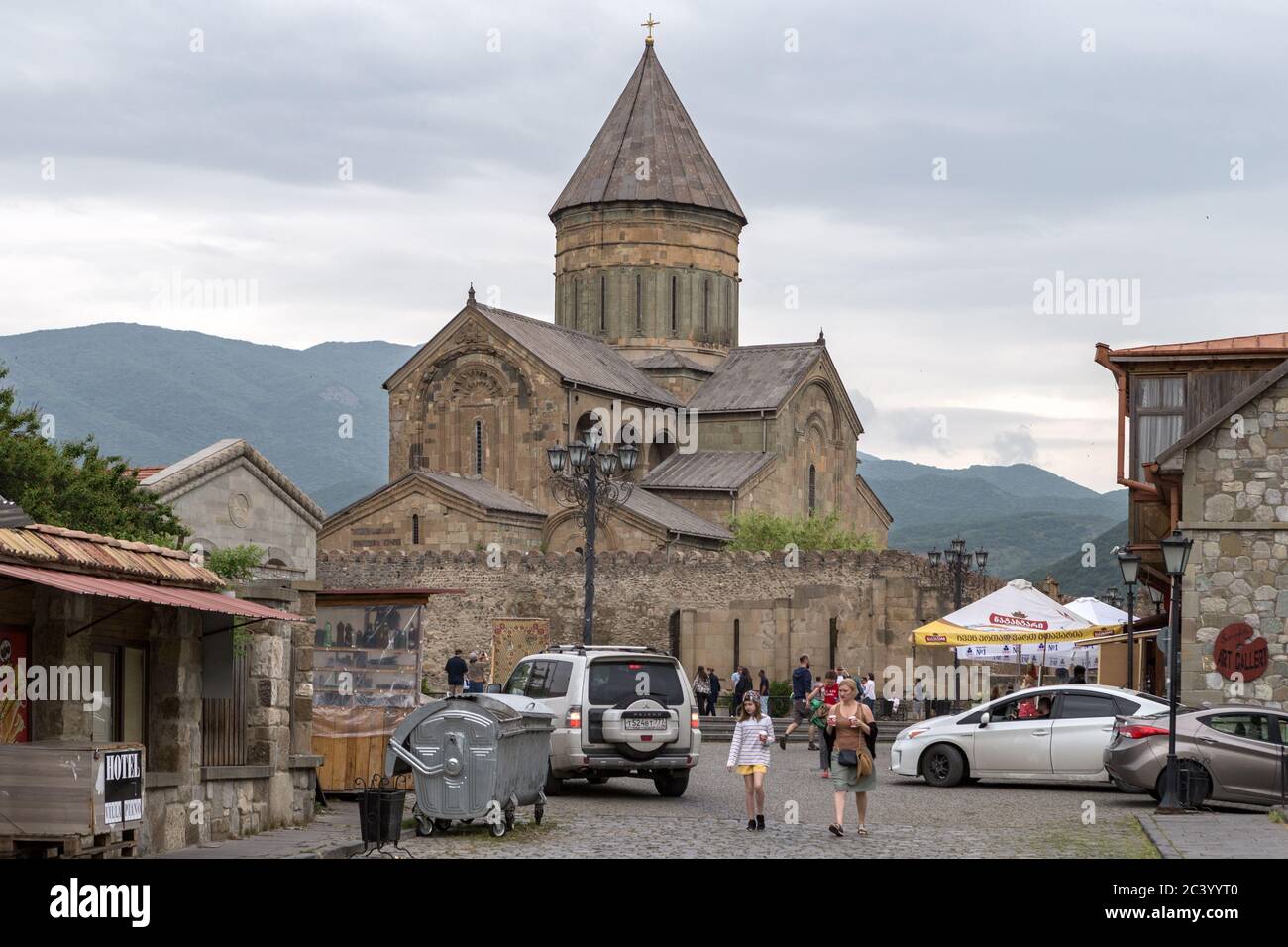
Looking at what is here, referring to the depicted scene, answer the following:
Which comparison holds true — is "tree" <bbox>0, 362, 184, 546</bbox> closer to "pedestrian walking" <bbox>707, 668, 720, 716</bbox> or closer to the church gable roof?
"pedestrian walking" <bbox>707, 668, 720, 716</bbox>

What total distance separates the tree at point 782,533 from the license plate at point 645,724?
32.5 m

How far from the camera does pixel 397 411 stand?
6019 cm

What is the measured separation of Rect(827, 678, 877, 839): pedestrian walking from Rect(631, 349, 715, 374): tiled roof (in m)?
46.7

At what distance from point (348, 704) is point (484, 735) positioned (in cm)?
385

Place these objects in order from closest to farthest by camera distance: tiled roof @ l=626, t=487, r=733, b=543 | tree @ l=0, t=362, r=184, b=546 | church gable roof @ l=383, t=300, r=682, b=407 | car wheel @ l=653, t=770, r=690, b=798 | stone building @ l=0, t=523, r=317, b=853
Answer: stone building @ l=0, t=523, r=317, b=853, car wheel @ l=653, t=770, r=690, b=798, tree @ l=0, t=362, r=184, b=546, tiled roof @ l=626, t=487, r=733, b=543, church gable roof @ l=383, t=300, r=682, b=407

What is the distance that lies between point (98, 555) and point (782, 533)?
4159 centimetres

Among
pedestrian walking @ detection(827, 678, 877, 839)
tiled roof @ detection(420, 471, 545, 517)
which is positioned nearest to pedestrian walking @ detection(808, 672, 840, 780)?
pedestrian walking @ detection(827, 678, 877, 839)

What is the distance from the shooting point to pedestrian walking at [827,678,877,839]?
16.8 m

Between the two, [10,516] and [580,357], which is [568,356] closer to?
[580,357]

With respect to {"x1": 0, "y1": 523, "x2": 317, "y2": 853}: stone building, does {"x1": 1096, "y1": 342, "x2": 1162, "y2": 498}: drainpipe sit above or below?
above

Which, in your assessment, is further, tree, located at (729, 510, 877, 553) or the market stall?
tree, located at (729, 510, 877, 553)

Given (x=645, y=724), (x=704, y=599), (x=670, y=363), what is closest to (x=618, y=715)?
(x=645, y=724)
